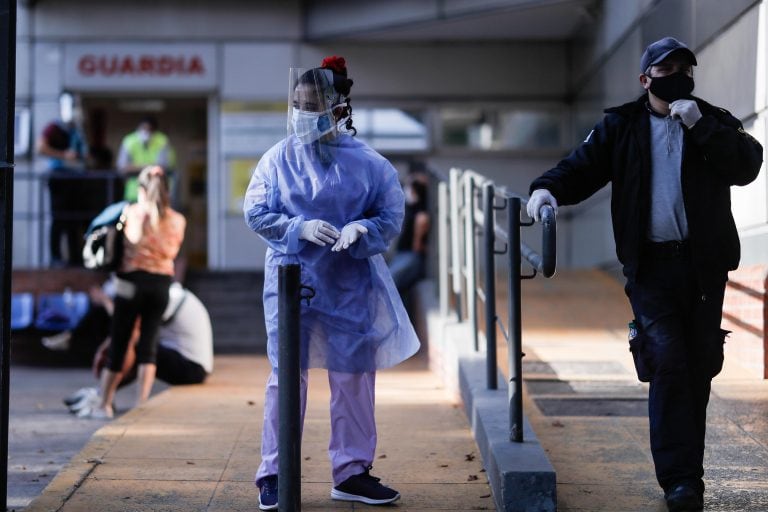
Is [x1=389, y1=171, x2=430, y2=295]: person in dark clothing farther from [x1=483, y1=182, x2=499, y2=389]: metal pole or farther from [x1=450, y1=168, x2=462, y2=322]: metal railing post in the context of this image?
[x1=483, y1=182, x2=499, y2=389]: metal pole

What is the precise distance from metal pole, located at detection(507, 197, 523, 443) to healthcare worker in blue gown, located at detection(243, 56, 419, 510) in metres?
0.48

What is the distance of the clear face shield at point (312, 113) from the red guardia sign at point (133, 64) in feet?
Answer: 40.4

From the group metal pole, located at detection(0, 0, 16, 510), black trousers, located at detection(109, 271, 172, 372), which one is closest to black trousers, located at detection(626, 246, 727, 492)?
metal pole, located at detection(0, 0, 16, 510)

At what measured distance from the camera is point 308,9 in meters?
16.7

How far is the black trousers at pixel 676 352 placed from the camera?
4410 millimetres

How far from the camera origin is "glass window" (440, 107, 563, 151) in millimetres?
16969

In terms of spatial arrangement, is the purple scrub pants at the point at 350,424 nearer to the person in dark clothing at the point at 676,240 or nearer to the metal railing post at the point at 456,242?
the person in dark clothing at the point at 676,240

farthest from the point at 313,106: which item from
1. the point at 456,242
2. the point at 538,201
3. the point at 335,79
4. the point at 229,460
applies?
the point at 456,242

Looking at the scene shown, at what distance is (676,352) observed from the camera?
441cm

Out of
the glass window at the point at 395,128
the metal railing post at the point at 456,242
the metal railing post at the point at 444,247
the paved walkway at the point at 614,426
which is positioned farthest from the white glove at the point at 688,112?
the glass window at the point at 395,128

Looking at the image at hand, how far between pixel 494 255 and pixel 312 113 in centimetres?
200

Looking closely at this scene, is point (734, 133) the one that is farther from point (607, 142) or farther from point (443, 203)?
point (443, 203)

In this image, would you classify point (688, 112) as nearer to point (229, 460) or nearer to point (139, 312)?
point (229, 460)

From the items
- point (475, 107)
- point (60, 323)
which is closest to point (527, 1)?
point (475, 107)
